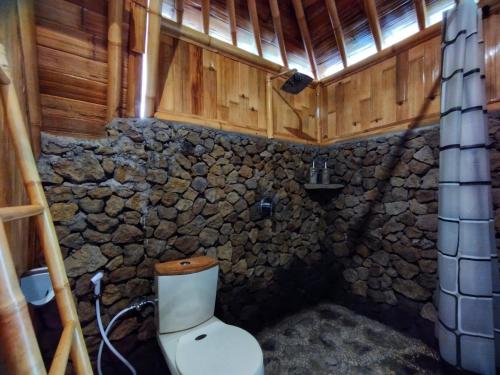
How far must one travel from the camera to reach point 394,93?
2148mm

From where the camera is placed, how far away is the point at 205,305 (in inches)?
59.4

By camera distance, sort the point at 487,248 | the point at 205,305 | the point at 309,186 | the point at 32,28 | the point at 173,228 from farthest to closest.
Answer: the point at 309,186
the point at 173,228
the point at 205,305
the point at 487,248
the point at 32,28

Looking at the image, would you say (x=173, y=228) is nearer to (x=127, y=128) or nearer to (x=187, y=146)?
(x=187, y=146)

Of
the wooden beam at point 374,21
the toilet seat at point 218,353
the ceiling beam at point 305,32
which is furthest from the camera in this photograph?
the ceiling beam at point 305,32

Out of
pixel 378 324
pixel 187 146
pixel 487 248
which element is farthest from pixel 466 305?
pixel 187 146

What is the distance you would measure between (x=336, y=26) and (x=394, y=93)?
0.88 metres

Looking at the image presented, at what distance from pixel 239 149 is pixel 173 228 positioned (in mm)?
891

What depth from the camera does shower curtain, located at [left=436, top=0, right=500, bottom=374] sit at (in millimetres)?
1370

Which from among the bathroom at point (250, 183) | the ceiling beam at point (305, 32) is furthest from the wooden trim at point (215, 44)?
the ceiling beam at point (305, 32)

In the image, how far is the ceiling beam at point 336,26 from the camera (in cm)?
213

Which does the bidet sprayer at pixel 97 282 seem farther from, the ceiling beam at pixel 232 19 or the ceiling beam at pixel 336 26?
the ceiling beam at pixel 336 26

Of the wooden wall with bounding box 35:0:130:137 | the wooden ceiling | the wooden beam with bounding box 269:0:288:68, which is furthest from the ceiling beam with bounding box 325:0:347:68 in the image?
the wooden wall with bounding box 35:0:130:137

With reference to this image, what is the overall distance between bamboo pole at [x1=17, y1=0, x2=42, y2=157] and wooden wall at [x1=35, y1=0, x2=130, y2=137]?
89 millimetres

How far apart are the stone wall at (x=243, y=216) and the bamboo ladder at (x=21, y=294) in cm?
74
